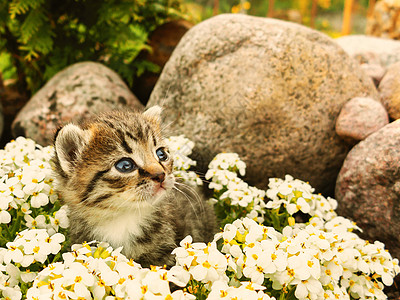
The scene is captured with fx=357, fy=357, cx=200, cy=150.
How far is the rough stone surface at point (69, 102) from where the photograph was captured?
5.74 meters

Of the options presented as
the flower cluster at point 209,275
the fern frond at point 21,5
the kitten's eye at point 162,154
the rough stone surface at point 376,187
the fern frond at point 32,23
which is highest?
the fern frond at point 21,5

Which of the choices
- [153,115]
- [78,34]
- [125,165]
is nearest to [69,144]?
[125,165]

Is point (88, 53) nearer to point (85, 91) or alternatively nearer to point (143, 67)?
point (143, 67)

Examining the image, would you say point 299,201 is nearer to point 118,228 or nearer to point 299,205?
point 299,205

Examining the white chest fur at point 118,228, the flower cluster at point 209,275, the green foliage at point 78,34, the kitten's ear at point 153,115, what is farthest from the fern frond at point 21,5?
the flower cluster at point 209,275

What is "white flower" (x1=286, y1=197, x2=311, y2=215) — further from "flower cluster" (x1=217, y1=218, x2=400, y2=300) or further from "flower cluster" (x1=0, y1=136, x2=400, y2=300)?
"flower cluster" (x1=217, y1=218, x2=400, y2=300)

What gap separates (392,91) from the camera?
17.3 feet

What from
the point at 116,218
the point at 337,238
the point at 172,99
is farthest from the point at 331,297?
the point at 172,99

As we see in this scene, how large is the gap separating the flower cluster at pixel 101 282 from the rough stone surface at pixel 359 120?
135 inches

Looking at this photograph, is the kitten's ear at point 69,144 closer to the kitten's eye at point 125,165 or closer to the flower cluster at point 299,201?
the kitten's eye at point 125,165

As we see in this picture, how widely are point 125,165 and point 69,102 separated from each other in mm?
3329

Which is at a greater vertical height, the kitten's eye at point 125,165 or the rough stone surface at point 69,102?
the kitten's eye at point 125,165

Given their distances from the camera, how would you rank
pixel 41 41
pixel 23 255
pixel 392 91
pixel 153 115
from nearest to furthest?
pixel 23 255 < pixel 153 115 < pixel 392 91 < pixel 41 41

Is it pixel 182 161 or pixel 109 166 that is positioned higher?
pixel 109 166
